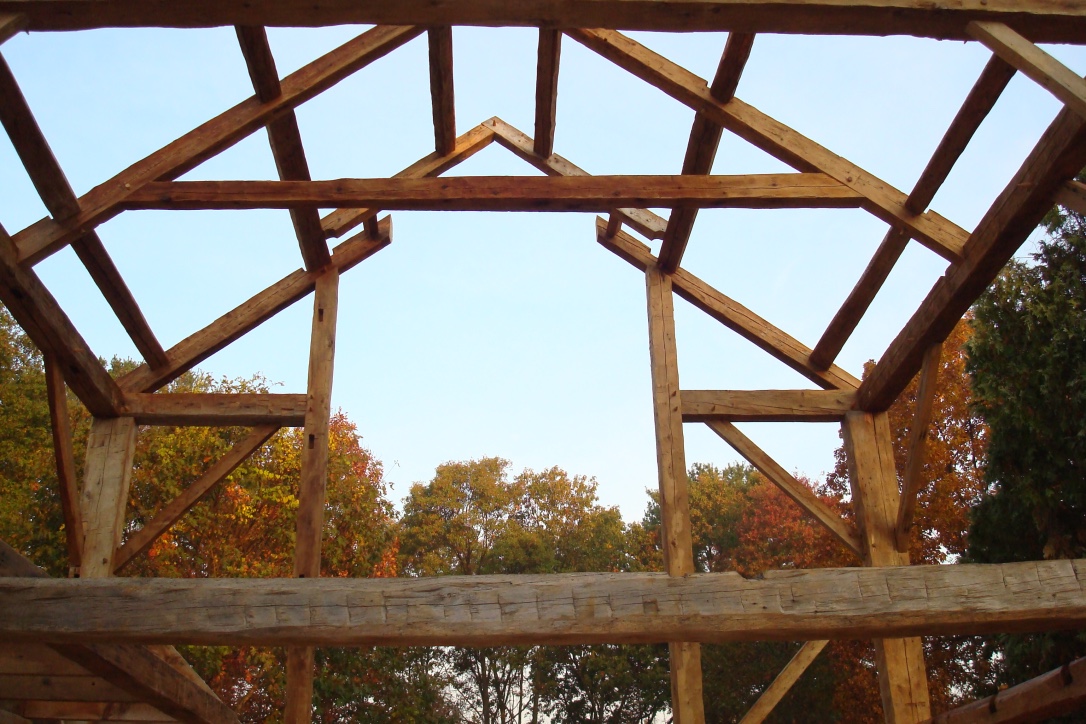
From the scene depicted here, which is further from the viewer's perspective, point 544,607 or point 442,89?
point 442,89

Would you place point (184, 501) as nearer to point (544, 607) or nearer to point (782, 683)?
point (544, 607)

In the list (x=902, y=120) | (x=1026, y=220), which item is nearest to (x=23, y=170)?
(x=1026, y=220)

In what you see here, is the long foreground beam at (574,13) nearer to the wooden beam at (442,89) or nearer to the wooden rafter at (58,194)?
the wooden rafter at (58,194)

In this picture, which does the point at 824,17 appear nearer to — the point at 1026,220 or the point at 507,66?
the point at 1026,220

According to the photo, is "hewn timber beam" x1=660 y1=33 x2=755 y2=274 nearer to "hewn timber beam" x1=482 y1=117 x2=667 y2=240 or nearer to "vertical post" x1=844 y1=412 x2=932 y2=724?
"hewn timber beam" x1=482 y1=117 x2=667 y2=240

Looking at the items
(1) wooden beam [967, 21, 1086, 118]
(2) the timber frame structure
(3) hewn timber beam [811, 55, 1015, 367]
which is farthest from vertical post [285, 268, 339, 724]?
(1) wooden beam [967, 21, 1086, 118]

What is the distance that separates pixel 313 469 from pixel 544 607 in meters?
2.79

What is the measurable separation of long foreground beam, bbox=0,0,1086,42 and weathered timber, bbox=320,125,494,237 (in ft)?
7.99

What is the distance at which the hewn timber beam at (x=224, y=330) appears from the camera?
5.87 metres

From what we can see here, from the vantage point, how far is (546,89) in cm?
550

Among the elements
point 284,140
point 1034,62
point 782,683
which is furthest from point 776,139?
point 782,683

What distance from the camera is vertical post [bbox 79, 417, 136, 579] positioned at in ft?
17.6

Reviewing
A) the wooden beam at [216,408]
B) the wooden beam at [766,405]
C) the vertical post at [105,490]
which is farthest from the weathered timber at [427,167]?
the wooden beam at [766,405]

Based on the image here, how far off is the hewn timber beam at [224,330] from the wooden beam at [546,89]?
1659 millimetres
